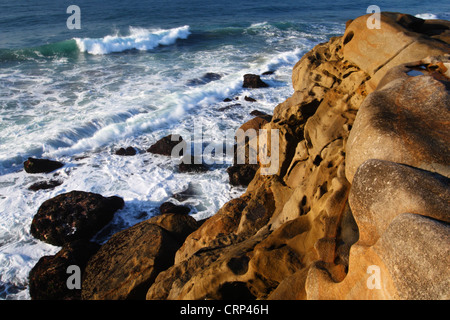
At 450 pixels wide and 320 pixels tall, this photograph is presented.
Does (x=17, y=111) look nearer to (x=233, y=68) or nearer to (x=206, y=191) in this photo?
(x=206, y=191)

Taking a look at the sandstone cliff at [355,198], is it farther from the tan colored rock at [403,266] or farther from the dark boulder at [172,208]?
the dark boulder at [172,208]

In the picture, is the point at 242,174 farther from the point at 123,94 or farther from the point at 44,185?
the point at 123,94

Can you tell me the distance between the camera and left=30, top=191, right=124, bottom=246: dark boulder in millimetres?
8016

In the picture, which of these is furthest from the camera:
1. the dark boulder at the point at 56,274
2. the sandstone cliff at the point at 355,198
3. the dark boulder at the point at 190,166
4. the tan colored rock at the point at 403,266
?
the dark boulder at the point at 190,166

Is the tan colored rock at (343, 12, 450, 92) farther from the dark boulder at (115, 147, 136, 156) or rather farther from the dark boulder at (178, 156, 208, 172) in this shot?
the dark boulder at (115, 147, 136, 156)

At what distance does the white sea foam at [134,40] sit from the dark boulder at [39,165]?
1688 centimetres

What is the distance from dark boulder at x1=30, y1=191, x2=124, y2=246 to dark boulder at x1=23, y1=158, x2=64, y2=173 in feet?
9.23

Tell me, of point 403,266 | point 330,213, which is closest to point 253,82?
point 330,213

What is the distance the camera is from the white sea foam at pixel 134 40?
2553 cm

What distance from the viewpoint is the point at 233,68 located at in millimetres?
21250

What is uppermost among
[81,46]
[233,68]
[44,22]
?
[44,22]

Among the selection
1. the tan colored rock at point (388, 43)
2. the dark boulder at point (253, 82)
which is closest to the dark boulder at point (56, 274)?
the tan colored rock at point (388, 43)

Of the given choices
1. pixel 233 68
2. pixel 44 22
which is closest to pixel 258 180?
pixel 233 68
